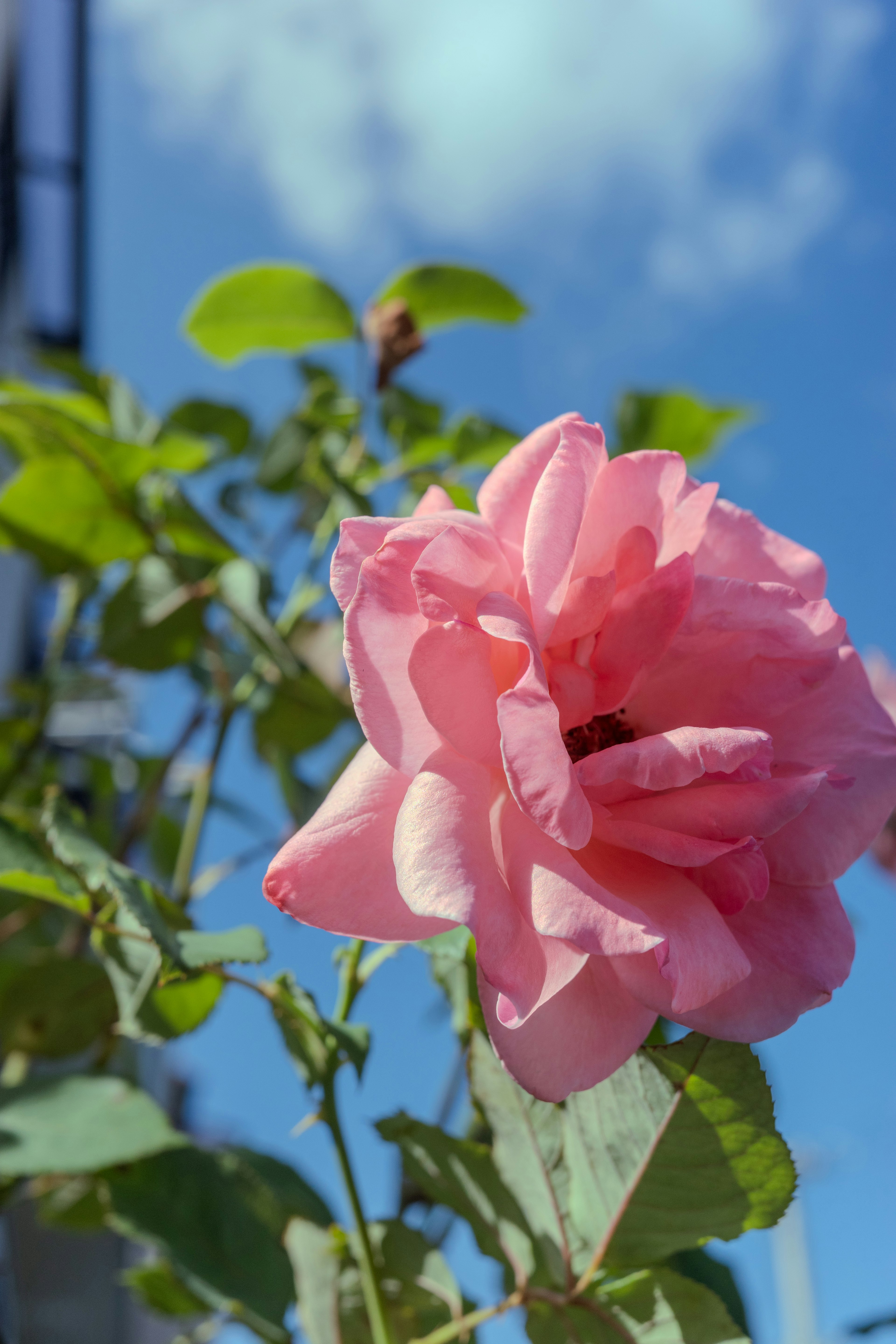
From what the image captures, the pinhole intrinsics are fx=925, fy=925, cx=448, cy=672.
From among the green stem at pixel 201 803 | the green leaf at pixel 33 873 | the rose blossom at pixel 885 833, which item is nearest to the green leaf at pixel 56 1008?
the green stem at pixel 201 803

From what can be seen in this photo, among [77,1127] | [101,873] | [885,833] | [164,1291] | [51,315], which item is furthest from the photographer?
[51,315]

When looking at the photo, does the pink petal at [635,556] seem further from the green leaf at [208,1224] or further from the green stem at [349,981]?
the green leaf at [208,1224]

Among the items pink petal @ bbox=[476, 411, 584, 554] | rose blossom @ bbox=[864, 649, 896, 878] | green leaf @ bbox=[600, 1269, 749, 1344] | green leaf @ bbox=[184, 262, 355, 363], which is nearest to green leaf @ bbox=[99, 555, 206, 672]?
green leaf @ bbox=[184, 262, 355, 363]

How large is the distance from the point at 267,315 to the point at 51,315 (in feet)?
6.71

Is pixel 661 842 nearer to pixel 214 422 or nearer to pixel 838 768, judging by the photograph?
pixel 838 768

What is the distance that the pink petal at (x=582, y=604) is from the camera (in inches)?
11.9

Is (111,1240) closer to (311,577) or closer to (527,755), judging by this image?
(311,577)

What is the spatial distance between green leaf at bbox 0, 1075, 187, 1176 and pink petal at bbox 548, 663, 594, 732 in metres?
0.30

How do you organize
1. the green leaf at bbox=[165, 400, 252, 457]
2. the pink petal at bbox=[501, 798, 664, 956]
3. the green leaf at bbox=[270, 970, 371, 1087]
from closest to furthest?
the pink petal at bbox=[501, 798, 664, 956], the green leaf at bbox=[270, 970, 371, 1087], the green leaf at bbox=[165, 400, 252, 457]

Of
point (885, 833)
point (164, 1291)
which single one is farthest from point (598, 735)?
point (885, 833)

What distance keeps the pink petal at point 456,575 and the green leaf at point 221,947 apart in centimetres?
14

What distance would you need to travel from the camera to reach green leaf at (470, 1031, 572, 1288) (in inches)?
13.7

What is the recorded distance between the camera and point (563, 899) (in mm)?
240

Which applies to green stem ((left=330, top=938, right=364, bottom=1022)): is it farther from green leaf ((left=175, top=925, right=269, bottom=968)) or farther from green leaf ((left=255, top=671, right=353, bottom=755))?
green leaf ((left=255, top=671, right=353, bottom=755))
